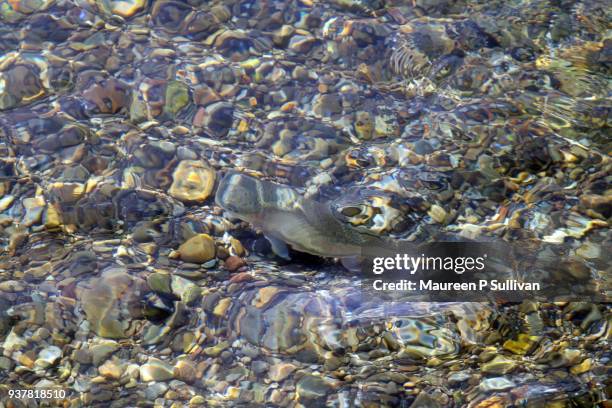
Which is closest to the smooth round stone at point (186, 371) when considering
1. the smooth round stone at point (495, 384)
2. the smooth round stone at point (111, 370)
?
the smooth round stone at point (111, 370)

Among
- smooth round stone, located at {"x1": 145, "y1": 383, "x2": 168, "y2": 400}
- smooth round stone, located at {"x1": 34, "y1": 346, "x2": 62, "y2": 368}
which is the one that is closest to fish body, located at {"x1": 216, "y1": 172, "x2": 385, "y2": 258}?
smooth round stone, located at {"x1": 145, "y1": 383, "x2": 168, "y2": 400}

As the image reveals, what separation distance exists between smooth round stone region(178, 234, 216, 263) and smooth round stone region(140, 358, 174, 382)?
54 centimetres

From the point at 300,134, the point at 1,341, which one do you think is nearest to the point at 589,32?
the point at 300,134

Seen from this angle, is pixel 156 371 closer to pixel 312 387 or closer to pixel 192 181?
pixel 312 387

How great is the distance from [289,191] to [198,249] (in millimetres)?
557

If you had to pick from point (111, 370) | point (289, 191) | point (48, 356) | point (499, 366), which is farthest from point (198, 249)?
point (499, 366)

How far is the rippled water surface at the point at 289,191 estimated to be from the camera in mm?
2824

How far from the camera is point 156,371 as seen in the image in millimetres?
2809

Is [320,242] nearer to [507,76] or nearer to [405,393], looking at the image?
[405,393]

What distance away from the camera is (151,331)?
9.59 feet

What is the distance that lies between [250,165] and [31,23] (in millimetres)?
1688

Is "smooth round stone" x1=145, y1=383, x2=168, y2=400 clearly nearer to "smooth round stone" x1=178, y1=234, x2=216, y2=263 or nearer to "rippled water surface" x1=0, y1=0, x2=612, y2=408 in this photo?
"rippled water surface" x1=0, y1=0, x2=612, y2=408

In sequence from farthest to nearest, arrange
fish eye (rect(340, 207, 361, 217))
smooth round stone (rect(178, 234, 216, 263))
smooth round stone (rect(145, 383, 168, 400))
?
fish eye (rect(340, 207, 361, 217)) < smooth round stone (rect(178, 234, 216, 263)) < smooth round stone (rect(145, 383, 168, 400))

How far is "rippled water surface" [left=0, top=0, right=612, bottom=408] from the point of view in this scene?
2.82m
